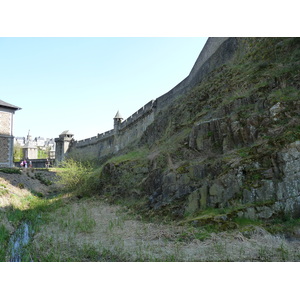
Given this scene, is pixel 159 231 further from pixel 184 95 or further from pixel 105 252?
pixel 184 95

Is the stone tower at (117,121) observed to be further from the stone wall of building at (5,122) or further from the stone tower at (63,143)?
the stone tower at (63,143)

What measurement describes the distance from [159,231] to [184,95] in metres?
12.3

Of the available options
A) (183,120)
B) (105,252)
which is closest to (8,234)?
(105,252)

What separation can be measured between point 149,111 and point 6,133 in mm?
13909

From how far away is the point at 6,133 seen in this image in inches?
1026

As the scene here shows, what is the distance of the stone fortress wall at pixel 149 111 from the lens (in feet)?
55.4

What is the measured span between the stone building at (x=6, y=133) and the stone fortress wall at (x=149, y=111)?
458 inches

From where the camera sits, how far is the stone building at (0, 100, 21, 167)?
25.6 m

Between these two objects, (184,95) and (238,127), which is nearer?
(238,127)

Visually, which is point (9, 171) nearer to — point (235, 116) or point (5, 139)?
point (5, 139)

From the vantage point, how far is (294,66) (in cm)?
1058

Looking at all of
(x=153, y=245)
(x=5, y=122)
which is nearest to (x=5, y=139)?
(x=5, y=122)

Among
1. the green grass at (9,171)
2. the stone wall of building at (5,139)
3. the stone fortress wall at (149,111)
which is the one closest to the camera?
the stone fortress wall at (149,111)

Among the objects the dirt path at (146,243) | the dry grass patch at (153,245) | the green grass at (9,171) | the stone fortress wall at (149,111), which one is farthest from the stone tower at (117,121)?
the dry grass patch at (153,245)
